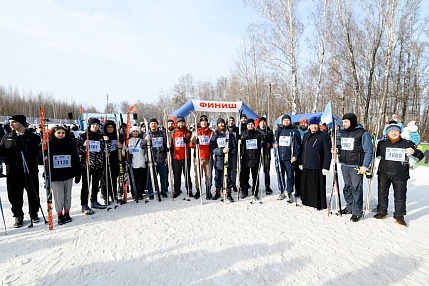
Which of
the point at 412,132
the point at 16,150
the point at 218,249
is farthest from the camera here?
the point at 412,132

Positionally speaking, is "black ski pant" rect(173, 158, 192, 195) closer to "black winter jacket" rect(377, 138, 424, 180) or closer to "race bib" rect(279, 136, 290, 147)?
"race bib" rect(279, 136, 290, 147)

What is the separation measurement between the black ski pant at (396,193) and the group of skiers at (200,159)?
1 cm

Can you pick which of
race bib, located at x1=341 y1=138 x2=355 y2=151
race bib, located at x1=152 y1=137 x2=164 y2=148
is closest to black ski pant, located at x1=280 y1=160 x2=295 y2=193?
race bib, located at x1=341 y1=138 x2=355 y2=151

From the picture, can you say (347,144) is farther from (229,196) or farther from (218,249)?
(218,249)

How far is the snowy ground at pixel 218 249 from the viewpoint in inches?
104

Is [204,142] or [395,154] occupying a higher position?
[204,142]

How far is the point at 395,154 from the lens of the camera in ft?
13.2

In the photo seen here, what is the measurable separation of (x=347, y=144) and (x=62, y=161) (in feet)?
16.6

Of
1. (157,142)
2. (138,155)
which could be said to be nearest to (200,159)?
(157,142)

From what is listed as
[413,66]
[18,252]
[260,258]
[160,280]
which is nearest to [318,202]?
[260,258]

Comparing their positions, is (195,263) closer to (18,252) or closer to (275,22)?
(18,252)

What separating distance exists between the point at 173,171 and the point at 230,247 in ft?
9.80

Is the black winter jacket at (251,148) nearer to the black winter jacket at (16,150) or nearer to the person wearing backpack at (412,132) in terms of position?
the black winter jacket at (16,150)

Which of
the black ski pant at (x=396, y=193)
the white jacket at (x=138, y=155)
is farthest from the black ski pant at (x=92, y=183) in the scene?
the black ski pant at (x=396, y=193)
